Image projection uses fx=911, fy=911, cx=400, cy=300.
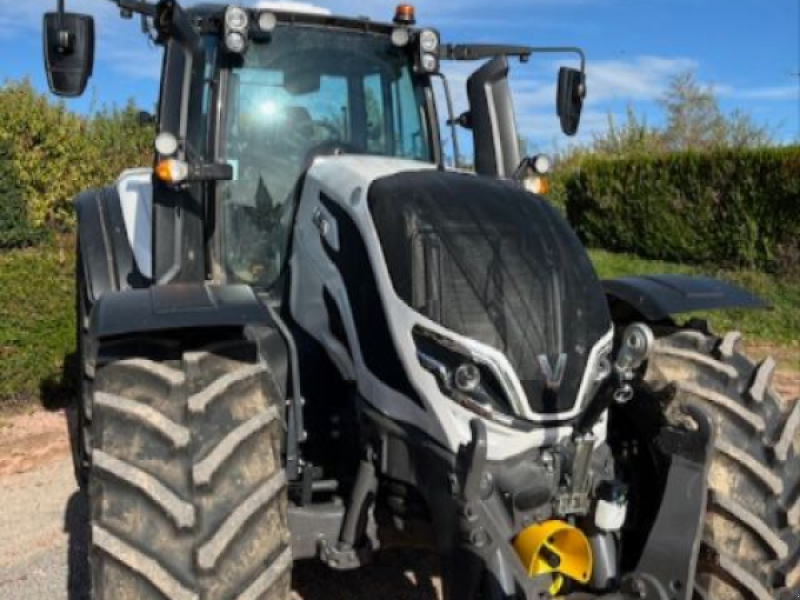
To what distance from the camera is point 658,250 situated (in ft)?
52.3

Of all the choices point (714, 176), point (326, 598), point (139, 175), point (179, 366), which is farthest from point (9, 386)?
point (714, 176)

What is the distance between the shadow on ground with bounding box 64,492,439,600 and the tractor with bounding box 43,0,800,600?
1007 mm

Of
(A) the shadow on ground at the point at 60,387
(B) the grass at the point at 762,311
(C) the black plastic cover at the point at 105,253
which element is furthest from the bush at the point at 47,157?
(C) the black plastic cover at the point at 105,253

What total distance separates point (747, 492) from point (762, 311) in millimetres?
9311

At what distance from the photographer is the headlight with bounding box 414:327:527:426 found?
260 cm

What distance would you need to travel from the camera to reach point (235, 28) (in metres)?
3.61

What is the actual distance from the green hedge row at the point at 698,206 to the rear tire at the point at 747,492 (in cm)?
1064

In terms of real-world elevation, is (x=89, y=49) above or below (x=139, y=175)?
above

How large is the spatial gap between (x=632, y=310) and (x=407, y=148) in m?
1.29

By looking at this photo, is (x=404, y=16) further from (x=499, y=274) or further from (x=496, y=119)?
(x=499, y=274)

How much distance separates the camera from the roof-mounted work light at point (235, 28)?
142 inches

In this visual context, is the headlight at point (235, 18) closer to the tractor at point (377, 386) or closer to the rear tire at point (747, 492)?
the tractor at point (377, 386)

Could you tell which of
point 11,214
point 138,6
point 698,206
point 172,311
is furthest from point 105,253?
point 698,206

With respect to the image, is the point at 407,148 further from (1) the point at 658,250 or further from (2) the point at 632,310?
(1) the point at 658,250
